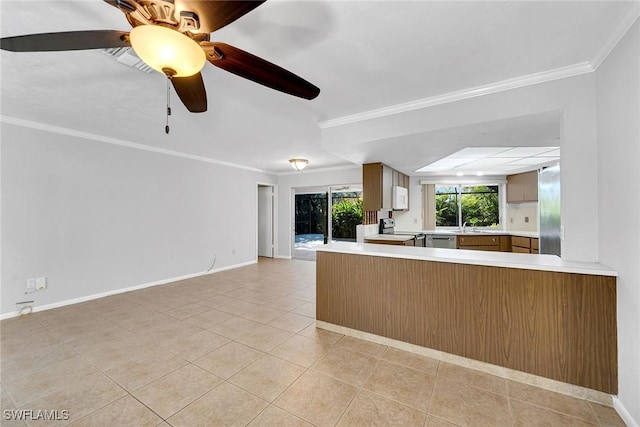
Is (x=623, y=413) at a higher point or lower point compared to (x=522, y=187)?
lower

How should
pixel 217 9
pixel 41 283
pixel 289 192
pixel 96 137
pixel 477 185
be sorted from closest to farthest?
pixel 217 9 → pixel 41 283 → pixel 96 137 → pixel 477 185 → pixel 289 192

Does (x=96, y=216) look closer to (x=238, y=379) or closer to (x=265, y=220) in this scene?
(x=238, y=379)

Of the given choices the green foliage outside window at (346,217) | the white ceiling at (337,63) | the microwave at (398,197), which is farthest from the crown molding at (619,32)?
the green foliage outside window at (346,217)

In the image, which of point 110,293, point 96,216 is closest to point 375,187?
point 96,216

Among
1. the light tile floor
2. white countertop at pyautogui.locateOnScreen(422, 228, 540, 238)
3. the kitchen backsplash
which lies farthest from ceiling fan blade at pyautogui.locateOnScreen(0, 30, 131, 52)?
the kitchen backsplash

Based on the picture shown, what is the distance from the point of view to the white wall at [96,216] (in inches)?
123

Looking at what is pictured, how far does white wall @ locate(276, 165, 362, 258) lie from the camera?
21.5 ft

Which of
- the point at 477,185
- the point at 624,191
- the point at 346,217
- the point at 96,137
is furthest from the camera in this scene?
the point at 346,217

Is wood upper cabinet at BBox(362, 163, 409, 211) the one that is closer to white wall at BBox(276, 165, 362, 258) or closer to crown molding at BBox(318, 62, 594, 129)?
crown molding at BBox(318, 62, 594, 129)

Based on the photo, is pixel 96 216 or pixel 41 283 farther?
pixel 96 216

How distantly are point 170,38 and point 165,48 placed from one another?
0.05 meters

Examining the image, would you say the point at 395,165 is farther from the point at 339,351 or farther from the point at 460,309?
the point at 339,351

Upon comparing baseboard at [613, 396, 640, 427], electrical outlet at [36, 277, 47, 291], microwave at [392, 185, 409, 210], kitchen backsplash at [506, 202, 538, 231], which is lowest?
baseboard at [613, 396, 640, 427]

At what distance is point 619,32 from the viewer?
59.8 inches
